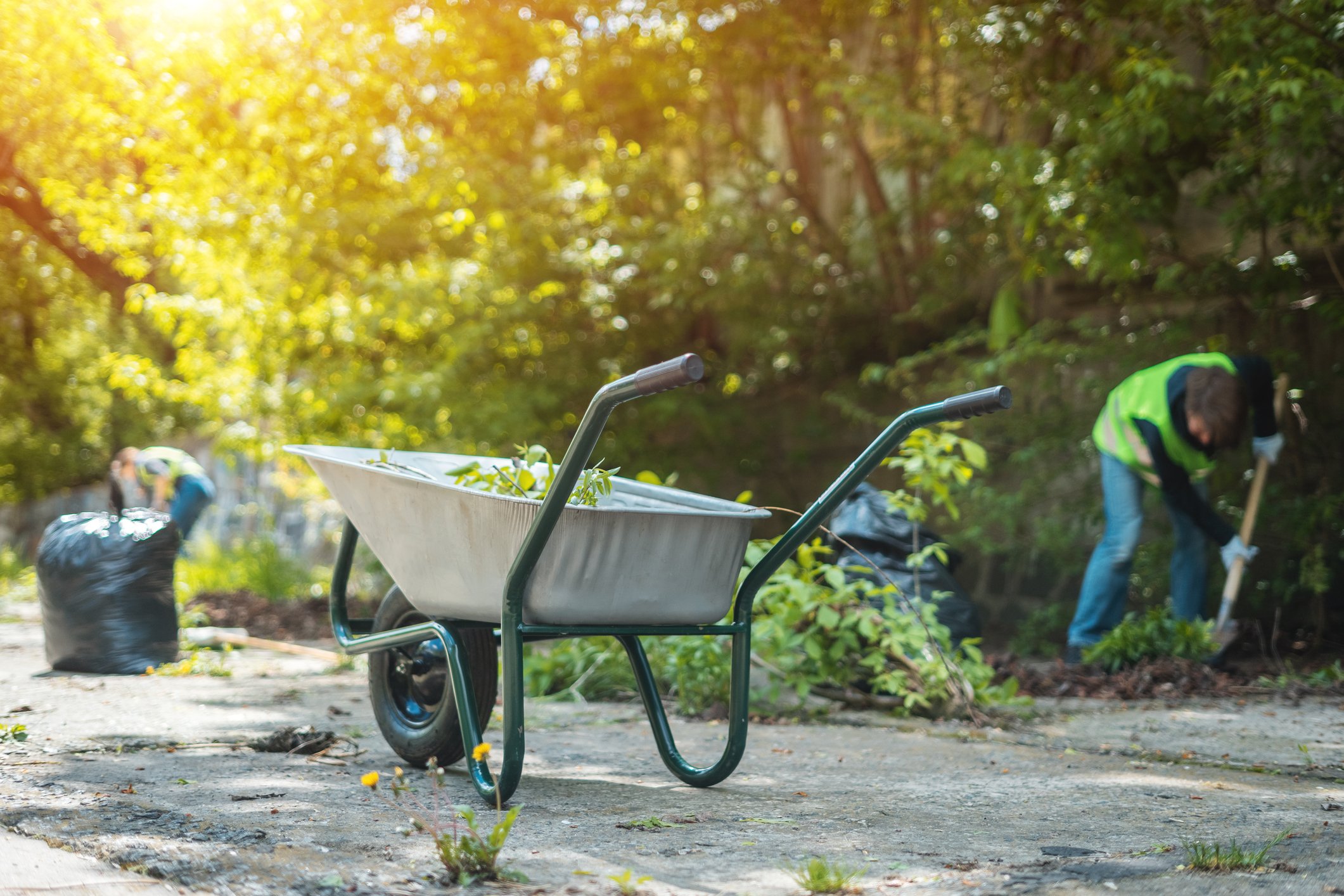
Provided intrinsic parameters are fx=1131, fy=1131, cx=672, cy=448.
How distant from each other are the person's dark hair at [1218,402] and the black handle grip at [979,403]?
2643mm

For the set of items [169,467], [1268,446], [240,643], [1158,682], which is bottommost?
[240,643]

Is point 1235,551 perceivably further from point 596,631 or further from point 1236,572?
point 596,631

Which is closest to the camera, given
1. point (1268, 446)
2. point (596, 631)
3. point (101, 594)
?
point (596, 631)

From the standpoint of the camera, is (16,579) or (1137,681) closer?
(1137,681)

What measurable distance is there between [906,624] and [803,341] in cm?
342

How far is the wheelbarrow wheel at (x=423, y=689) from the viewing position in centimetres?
271

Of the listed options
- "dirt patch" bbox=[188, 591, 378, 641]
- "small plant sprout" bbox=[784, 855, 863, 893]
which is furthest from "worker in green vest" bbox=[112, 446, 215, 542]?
"small plant sprout" bbox=[784, 855, 863, 893]

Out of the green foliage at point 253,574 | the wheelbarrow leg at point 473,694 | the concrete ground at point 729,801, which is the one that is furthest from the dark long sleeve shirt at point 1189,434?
the green foliage at point 253,574

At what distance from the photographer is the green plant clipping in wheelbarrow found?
8.35 ft

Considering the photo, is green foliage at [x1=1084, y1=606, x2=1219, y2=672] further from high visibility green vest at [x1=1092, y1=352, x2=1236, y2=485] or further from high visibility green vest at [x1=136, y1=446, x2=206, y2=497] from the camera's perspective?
high visibility green vest at [x1=136, y1=446, x2=206, y2=497]

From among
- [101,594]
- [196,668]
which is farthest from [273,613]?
[101,594]

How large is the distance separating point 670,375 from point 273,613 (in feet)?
20.0

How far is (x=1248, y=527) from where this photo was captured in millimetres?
4551

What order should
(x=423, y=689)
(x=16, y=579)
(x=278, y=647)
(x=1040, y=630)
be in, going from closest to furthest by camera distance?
(x=423, y=689) → (x=1040, y=630) → (x=278, y=647) → (x=16, y=579)
